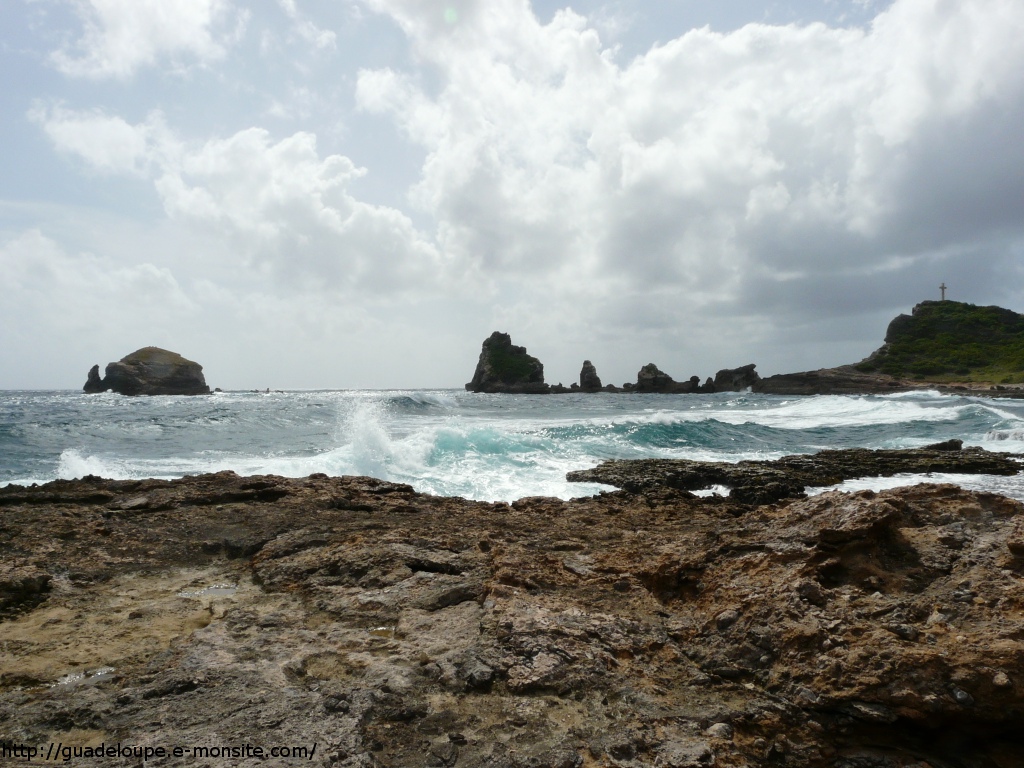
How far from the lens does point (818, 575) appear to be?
3555mm

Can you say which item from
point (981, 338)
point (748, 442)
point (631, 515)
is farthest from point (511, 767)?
point (981, 338)

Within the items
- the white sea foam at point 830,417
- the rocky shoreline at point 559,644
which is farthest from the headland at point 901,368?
the rocky shoreline at point 559,644

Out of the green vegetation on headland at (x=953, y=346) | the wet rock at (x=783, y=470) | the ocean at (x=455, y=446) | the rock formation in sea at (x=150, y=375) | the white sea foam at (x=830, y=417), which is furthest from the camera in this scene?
the rock formation in sea at (x=150, y=375)

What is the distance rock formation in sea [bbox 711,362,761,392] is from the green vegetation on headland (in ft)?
47.5

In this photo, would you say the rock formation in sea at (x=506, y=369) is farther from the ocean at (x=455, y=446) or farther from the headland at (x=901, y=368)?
the ocean at (x=455, y=446)

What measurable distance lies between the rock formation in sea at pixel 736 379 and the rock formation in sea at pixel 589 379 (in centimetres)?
1971

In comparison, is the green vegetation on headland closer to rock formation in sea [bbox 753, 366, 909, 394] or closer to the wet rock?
rock formation in sea [bbox 753, 366, 909, 394]

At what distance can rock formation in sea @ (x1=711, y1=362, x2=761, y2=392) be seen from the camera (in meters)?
90.0

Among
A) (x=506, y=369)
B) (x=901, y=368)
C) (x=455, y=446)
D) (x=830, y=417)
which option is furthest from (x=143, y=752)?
(x=506, y=369)

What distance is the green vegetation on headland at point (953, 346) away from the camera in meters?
71.5

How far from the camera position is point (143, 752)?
2.55 m

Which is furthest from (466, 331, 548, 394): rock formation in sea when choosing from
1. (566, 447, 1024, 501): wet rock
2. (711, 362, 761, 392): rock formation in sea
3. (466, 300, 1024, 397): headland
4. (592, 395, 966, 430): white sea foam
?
(566, 447, 1024, 501): wet rock

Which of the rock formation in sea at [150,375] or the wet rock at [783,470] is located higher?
the rock formation in sea at [150,375]

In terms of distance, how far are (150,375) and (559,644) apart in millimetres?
100120
